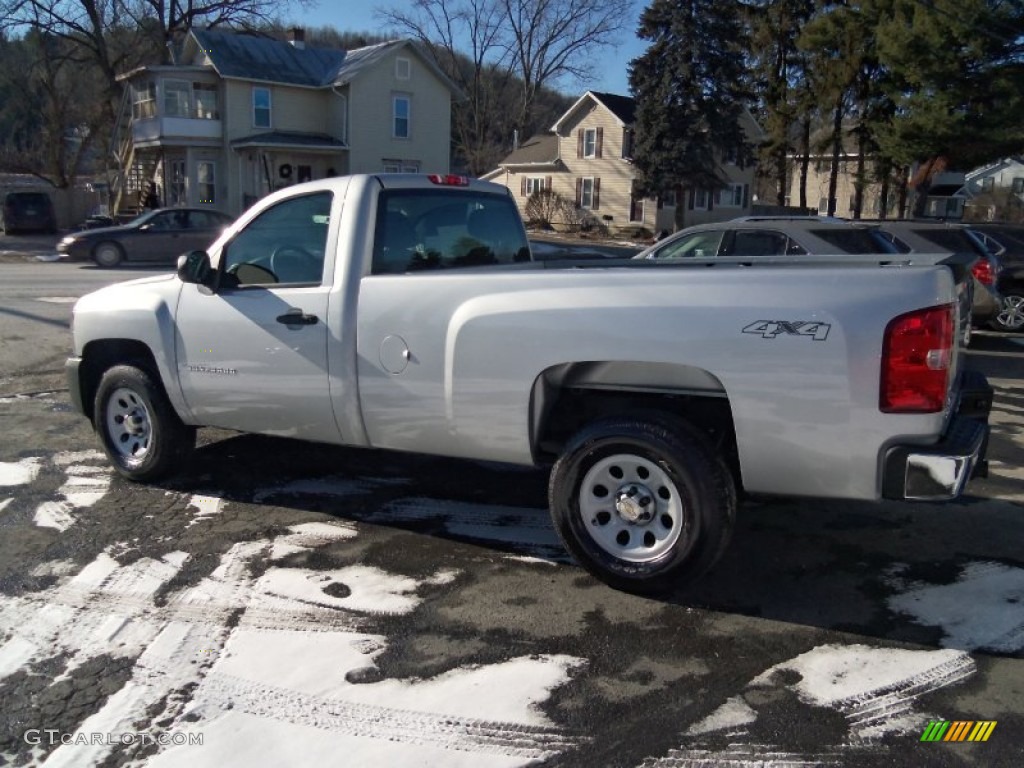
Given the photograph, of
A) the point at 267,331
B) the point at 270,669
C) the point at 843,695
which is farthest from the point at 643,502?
the point at 267,331

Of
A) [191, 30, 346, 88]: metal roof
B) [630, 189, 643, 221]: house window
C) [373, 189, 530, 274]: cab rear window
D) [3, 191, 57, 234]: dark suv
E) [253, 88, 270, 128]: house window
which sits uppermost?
[191, 30, 346, 88]: metal roof

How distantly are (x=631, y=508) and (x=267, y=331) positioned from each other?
7.52ft

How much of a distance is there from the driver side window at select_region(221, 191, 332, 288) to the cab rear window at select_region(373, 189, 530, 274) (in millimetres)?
362

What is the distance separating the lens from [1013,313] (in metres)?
12.6

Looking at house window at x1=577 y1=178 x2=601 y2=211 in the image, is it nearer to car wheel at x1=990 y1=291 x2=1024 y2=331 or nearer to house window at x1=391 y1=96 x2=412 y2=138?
house window at x1=391 y1=96 x2=412 y2=138

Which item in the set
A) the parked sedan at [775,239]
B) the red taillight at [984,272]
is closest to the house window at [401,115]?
the parked sedan at [775,239]

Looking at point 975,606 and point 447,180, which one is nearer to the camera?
point 975,606

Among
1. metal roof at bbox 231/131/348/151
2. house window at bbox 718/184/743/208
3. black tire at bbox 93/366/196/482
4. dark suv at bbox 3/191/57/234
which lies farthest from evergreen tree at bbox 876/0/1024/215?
dark suv at bbox 3/191/57/234

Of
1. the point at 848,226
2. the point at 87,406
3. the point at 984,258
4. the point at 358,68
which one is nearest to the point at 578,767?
the point at 87,406

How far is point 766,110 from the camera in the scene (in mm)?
44500

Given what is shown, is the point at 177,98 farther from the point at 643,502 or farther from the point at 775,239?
the point at 643,502

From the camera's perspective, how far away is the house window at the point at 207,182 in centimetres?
3928

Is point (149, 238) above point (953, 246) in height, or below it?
below

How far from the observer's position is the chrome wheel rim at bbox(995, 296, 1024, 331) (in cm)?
1252
